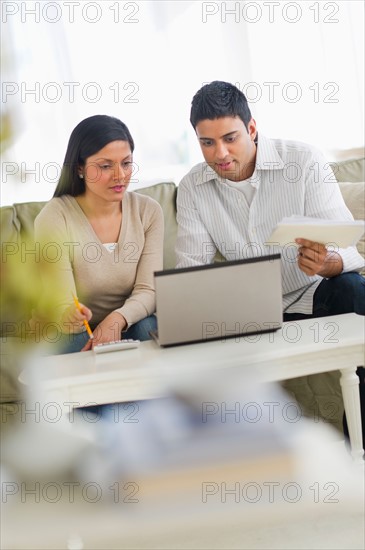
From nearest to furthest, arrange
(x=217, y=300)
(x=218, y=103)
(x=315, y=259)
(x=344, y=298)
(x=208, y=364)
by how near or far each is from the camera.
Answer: (x=208, y=364)
(x=217, y=300)
(x=315, y=259)
(x=344, y=298)
(x=218, y=103)

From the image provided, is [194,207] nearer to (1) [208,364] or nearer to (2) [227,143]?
(2) [227,143]

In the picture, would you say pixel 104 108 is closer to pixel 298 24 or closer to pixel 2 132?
pixel 298 24

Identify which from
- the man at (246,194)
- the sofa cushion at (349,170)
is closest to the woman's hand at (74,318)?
the man at (246,194)

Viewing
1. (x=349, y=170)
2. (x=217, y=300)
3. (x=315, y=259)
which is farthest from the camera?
(x=349, y=170)

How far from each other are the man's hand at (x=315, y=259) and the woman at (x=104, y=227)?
1.53ft

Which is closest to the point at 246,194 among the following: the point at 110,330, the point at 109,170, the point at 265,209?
the point at 265,209

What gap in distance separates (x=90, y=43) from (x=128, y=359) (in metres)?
1.91

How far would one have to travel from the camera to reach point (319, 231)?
1.44 m

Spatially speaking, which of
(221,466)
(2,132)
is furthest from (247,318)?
(2,132)

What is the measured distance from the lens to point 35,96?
2924 mm

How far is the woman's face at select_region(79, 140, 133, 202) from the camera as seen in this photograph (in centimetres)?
197

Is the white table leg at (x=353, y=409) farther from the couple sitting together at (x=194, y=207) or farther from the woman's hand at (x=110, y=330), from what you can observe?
the woman's hand at (x=110, y=330)

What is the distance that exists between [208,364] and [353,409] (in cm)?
41

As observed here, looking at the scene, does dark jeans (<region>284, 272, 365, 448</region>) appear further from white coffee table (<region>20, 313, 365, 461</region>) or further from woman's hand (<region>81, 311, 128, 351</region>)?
woman's hand (<region>81, 311, 128, 351</region>)
